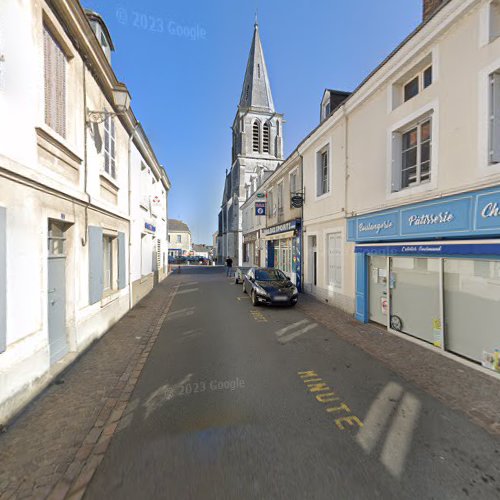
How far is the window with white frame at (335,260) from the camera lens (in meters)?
9.51

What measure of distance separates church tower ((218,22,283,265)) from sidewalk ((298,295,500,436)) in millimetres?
34965

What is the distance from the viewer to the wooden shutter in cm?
823

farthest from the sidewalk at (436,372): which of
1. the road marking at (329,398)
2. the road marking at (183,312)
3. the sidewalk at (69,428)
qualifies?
the road marking at (183,312)

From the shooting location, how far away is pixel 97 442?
2934 mm

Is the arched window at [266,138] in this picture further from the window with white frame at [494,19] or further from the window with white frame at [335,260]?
the window with white frame at [494,19]

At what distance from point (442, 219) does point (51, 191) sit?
7.02 m

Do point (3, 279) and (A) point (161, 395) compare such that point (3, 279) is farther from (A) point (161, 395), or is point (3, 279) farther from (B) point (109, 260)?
(B) point (109, 260)

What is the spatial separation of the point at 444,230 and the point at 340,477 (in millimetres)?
4715

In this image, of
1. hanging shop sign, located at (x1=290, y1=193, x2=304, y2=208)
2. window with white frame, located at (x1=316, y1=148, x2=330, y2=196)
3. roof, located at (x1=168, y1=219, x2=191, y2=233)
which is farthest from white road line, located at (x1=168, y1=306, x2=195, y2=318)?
roof, located at (x1=168, y1=219, x2=191, y2=233)

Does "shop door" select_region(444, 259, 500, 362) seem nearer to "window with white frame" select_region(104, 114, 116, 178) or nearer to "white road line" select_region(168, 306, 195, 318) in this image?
"white road line" select_region(168, 306, 195, 318)

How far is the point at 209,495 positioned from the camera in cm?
227

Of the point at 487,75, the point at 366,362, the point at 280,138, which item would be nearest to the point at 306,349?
the point at 366,362

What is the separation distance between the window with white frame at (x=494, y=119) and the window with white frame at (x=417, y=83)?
5.43 feet

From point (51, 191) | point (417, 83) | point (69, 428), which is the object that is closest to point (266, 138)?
point (417, 83)
